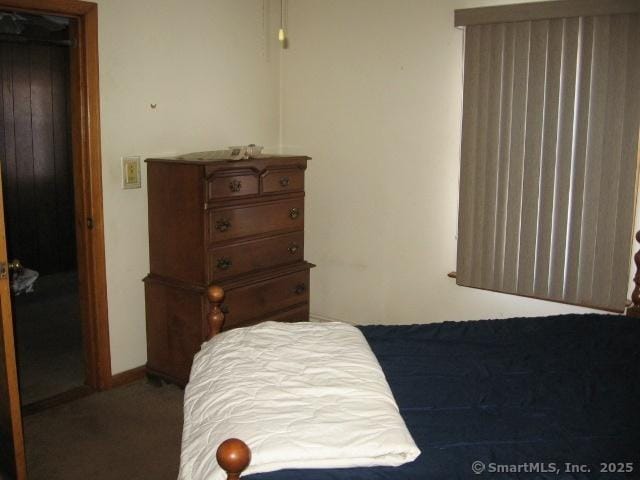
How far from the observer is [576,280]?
341 cm

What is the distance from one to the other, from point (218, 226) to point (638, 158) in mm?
2159

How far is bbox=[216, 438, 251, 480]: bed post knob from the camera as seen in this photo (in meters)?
1.40

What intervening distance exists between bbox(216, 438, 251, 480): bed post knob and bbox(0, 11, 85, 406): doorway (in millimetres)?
3719

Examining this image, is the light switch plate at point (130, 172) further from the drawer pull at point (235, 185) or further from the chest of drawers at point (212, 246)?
the drawer pull at point (235, 185)

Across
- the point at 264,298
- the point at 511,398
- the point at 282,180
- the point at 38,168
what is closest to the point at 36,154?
the point at 38,168

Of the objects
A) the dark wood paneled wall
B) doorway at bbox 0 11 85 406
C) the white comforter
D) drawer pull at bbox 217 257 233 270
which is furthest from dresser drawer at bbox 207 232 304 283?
the dark wood paneled wall

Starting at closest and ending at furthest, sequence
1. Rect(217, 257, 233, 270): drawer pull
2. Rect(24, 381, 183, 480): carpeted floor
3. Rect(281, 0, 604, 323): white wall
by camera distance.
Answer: Rect(24, 381, 183, 480): carpeted floor → Rect(217, 257, 233, 270): drawer pull → Rect(281, 0, 604, 323): white wall

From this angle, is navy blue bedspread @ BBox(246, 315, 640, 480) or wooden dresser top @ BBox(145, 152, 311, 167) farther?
wooden dresser top @ BBox(145, 152, 311, 167)

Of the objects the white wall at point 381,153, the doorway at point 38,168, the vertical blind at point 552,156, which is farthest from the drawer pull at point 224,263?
the doorway at point 38,168

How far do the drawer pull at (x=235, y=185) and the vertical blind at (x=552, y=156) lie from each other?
1.28m

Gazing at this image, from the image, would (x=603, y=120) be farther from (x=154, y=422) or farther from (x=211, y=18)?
(x=154, y=422)

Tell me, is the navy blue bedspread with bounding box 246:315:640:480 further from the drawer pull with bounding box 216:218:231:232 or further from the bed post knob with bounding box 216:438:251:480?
the drawer pull with bounding box 216:218:231:232

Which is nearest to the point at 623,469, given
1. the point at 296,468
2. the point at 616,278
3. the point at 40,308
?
the point at 296,468

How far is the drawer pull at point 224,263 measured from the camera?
3424mm
